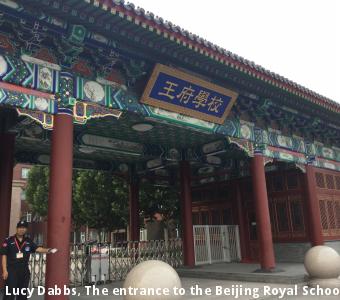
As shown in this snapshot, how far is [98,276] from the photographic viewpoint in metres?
10.5

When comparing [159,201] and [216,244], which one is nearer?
[216,244]

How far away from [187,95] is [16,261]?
5045mm

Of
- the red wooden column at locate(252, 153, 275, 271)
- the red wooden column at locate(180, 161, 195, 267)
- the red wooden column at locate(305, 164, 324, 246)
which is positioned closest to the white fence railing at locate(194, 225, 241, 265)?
the red wooden column at locate(180, 161, 195, 267)

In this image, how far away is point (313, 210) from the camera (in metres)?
12.4

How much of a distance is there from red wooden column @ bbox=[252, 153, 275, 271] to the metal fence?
12.7ft

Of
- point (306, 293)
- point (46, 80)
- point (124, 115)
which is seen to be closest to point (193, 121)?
point (124, 115)

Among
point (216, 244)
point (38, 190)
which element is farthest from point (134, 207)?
point (38, 190)

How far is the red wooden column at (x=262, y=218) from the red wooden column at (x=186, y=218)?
2.92 meters

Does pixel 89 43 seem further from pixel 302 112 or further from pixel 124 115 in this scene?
pixel 302 112

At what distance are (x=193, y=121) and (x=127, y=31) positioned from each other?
310 cm

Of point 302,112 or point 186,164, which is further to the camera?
point 186,164

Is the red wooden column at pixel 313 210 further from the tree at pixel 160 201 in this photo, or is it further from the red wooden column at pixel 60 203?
the tree at pixel 160 201

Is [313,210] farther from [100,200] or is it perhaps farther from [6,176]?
[100,200]

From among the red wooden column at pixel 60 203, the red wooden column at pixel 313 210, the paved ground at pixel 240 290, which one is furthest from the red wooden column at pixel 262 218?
the red wooden column at pixel 60 203
